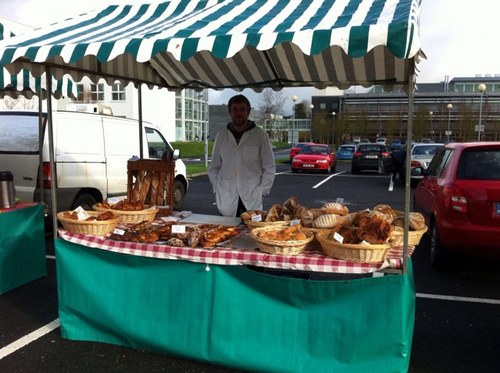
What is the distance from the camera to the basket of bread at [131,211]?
4008 mm

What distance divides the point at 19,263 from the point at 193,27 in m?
3.30

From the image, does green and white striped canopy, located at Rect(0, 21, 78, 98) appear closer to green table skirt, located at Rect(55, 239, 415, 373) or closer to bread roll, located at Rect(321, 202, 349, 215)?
green table skirt, located at Rect(55, 239, 415, 373)

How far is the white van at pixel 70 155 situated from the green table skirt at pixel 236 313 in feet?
10.7

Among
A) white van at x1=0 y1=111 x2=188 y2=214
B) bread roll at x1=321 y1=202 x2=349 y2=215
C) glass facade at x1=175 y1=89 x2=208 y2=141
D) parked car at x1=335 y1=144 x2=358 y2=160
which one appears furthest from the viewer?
glass facade at x1=175 y1=89 x2=208 y2=141

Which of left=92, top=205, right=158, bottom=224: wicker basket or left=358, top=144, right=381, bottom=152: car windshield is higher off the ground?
left=358, top=144, right=381, bottom=152: car windshield

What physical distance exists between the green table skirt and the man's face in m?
1.64

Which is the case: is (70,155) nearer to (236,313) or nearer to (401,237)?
(236,313)

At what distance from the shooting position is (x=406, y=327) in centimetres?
289

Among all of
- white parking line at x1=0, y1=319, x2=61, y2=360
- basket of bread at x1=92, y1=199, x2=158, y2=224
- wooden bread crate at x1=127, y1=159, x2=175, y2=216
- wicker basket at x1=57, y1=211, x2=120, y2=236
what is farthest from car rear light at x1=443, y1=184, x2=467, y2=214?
white parking line at x1=0, y1=319, x2=61, y2=360

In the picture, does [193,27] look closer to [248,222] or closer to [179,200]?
[248,222]

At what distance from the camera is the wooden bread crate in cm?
453

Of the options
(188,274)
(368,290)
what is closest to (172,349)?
(188,274)

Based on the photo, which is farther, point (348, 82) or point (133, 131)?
point (133, 131)

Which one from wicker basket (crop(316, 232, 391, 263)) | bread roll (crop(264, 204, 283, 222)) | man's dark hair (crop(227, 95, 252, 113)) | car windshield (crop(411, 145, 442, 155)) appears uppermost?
man's dark hair (crop(227, 95, 252, 113))
